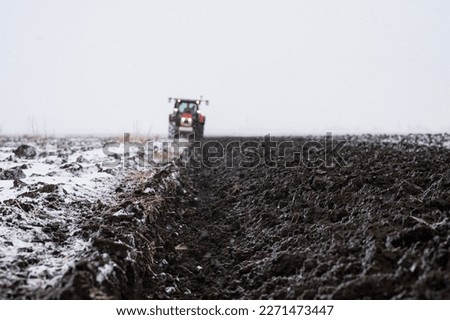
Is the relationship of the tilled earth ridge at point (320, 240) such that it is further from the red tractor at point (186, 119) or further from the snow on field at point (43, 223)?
the red tractor at point (186, 119)

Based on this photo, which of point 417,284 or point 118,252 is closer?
point 417,284

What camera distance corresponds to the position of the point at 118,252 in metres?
2.94

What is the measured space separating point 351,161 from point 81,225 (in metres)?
4.47

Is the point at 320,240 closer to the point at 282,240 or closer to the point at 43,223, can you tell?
the point at 282,240

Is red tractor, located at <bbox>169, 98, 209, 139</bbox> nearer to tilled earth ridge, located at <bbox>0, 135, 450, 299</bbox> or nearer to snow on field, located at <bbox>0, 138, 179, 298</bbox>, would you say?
snow on field, located at <bbox>0, 138, 179, 298</bbox>

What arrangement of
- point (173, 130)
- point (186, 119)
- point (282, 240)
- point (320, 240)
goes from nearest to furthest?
point (320, 240) < point (282, 240) < point (186, 119) < point (173, 130)

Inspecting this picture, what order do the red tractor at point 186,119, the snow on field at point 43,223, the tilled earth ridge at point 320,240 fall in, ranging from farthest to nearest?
the red tractor at point 186,119 → the snow on field at point 43,223 → the tilled earth ridge at point 320,240

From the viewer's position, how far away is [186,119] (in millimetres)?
17188

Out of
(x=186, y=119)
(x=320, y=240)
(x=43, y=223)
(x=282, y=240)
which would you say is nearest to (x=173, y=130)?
(x=186, y=119)

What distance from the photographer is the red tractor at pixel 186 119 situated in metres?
17.2

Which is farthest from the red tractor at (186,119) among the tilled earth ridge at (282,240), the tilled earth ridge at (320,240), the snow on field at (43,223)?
the tilled earth ridge at (320,240)

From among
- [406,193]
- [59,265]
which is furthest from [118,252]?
[406,193]

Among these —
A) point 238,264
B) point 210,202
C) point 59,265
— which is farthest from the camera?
point 210,202
